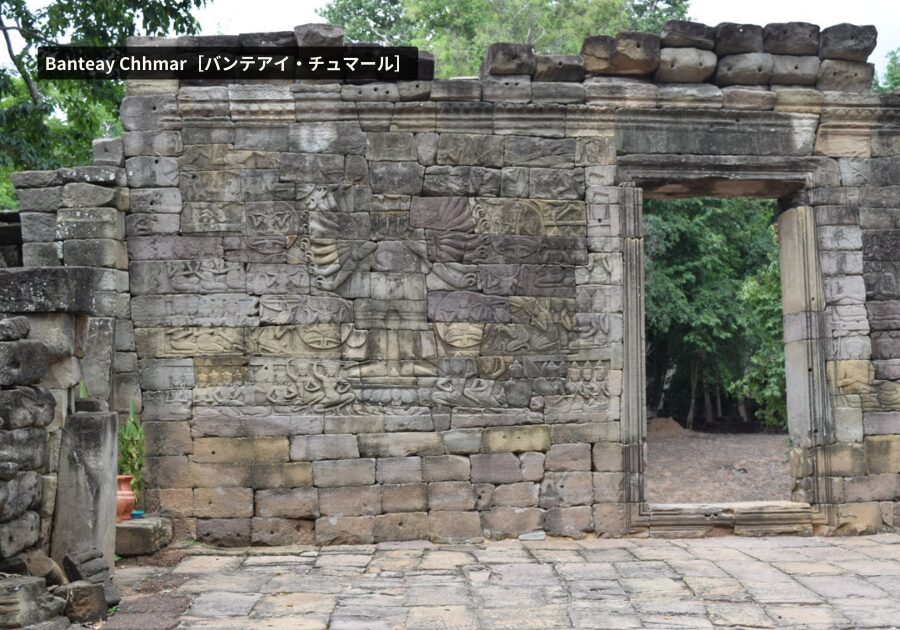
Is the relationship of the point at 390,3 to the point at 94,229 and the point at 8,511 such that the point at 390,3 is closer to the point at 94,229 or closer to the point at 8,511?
the point at 94,229

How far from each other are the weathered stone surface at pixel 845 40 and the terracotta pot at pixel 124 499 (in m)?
6.74

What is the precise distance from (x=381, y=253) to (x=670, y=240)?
11469mm

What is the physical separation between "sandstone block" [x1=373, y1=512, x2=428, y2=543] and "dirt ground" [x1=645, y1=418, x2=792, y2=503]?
688 cm

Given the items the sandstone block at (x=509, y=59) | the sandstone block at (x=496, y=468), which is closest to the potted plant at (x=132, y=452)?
the sandstone block at (x=496, y=468)

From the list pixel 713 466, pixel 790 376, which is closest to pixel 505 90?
pixel 790 376

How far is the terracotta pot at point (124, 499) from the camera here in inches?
283

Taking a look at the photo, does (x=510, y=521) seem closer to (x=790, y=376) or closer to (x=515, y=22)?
(x=790, y=376)

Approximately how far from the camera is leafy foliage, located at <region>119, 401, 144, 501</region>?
7.49m

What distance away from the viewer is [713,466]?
16.7 m

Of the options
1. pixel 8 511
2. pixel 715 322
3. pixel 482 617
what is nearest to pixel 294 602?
pixel 482 617

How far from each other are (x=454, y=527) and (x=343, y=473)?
99 cm

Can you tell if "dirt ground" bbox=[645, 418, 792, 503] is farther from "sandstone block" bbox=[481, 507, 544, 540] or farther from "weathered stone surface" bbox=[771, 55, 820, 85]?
"weathered stone surface" bbox=[771, 55, 820, 85]

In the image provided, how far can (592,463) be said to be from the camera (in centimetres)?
791

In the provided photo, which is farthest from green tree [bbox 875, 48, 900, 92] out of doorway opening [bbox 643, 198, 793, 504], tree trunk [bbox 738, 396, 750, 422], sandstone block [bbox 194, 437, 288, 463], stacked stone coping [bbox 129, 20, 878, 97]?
sandstone block [bbox 194, 437, 288, 463]
